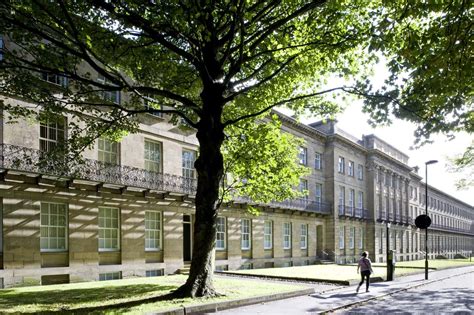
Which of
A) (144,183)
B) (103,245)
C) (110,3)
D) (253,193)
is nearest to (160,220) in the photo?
(144,183)

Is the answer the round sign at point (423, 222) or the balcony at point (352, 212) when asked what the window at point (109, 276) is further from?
the balcony at point (352, 212)

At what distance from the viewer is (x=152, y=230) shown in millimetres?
23672

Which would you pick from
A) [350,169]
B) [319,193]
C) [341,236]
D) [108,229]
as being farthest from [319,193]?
[108,229]

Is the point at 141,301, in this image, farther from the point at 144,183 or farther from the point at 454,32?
the point at 144,183

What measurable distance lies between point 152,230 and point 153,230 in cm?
8

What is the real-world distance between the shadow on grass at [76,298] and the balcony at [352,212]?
3124cm

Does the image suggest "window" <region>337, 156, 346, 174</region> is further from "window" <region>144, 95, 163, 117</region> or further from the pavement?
"window" <region>144, 95, 163, 117</region>

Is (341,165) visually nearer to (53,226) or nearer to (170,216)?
(170,216)

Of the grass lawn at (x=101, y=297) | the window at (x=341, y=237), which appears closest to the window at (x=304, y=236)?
the window at (x=341, y=237)

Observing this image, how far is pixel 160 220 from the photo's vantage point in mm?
24109

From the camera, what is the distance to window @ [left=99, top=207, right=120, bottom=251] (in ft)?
68.2

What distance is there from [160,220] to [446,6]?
19.1m

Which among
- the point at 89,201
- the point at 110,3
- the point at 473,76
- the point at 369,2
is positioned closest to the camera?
the point at 473,76

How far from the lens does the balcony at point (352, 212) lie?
143 ft
